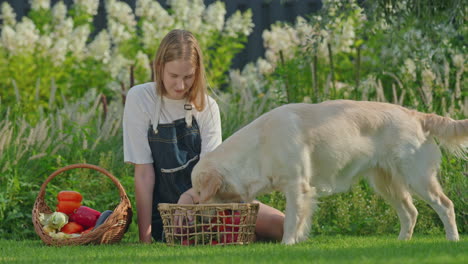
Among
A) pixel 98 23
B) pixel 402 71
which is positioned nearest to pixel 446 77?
pixel 402 71

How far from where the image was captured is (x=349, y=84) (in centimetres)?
848

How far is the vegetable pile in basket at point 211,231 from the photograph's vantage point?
191 inches

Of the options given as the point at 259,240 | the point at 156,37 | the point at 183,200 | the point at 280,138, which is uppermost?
the point at 156,37

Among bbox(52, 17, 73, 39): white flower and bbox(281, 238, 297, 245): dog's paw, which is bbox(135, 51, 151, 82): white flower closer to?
bbox(52, 17, 73, 39): white flower

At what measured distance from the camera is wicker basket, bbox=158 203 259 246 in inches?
187

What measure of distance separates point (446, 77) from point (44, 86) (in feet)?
16.8

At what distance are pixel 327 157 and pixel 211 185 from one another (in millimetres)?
892

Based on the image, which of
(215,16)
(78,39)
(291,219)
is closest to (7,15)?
(78,39)

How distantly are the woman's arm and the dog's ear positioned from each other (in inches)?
28.0

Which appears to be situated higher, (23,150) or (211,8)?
(211,8)

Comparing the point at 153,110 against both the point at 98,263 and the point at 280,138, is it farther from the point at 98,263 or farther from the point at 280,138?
the point at 98,263

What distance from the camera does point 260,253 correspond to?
4.35 m

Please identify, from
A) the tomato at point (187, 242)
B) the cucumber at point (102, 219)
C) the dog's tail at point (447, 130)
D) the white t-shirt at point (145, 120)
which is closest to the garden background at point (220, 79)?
the white t-shirt at point (145, 120)

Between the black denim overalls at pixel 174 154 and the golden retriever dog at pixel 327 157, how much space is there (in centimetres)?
53
